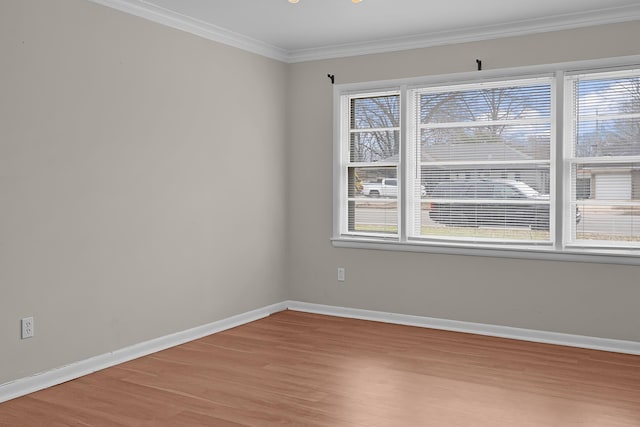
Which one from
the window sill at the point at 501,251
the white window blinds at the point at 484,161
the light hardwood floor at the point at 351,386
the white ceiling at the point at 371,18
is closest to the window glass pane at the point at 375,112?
the white window blinds at the point at 484,161

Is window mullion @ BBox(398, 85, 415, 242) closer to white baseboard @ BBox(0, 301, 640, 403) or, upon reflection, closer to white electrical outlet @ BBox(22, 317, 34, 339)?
white baseboard @ BBox(0, 301, 640, 403)

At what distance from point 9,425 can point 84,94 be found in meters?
2.08

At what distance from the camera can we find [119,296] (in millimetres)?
4164

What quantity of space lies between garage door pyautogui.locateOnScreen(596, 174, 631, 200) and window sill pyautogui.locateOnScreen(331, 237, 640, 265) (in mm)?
430

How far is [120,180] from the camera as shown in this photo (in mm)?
4145

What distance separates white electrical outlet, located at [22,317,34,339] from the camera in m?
3.54

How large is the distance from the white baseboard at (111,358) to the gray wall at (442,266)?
3.06 ft

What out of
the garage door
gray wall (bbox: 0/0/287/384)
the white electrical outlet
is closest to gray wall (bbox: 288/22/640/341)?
gray wall (bbox: 0/0/287/384)

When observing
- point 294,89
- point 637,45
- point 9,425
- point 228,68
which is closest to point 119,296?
point 9,425

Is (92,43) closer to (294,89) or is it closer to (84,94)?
(84,94)

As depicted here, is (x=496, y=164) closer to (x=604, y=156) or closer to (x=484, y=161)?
(x=484, y=161)

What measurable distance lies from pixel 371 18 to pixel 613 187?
2319 mm

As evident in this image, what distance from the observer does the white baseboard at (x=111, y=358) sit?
3.51 meters

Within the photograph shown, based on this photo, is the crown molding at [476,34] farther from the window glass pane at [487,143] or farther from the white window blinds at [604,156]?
the window glass pane at [487,143]
